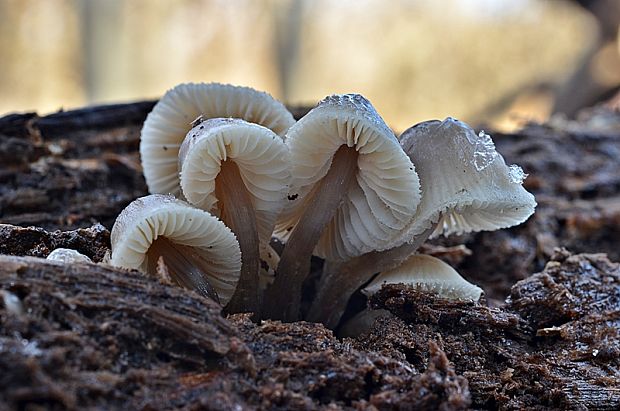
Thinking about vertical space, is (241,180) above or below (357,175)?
below

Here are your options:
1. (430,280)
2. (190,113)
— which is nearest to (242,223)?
(190,113)

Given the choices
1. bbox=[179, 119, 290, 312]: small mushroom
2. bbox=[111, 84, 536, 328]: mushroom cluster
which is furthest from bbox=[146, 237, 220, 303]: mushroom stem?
bbox=[179, 119, 290, 312]: small mushroom

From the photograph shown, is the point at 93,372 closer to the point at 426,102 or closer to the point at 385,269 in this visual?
the point at 385,269

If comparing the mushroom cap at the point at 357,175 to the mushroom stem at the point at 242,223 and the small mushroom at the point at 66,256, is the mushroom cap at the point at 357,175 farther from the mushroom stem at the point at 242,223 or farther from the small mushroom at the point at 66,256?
the small mushroom at the point at 66,256

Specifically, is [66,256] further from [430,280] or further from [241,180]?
[430,280]

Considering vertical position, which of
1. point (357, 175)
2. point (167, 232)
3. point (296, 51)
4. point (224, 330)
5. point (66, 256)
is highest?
point (296, 51)

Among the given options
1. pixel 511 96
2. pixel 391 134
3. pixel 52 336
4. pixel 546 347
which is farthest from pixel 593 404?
pixel 511 96

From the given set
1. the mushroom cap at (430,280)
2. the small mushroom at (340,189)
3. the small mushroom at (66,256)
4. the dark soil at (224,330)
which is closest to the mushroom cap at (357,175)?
the small mushroom at (340,189)
